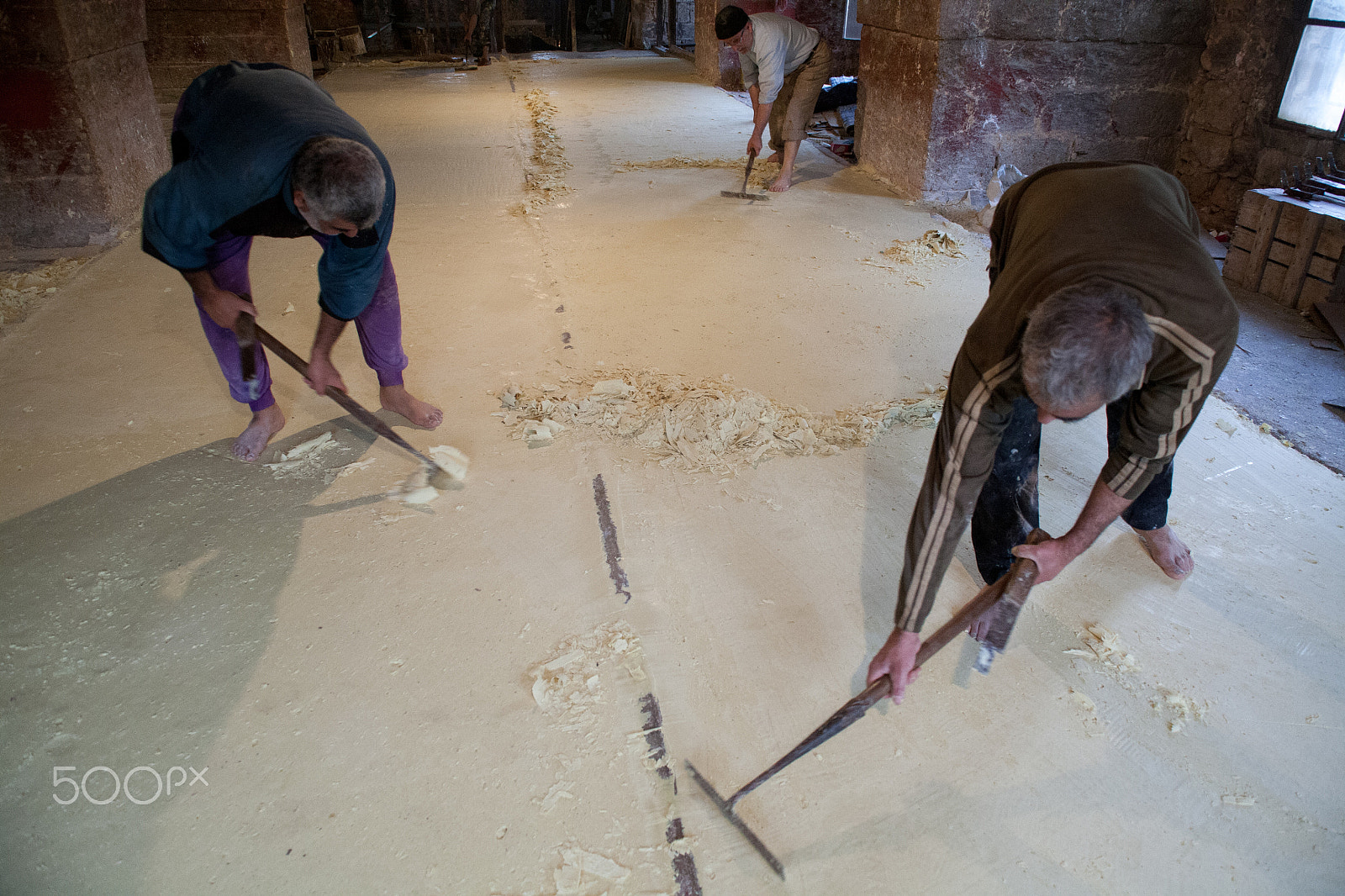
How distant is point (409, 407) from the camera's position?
8.77ft

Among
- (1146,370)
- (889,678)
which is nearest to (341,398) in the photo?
(889,678)

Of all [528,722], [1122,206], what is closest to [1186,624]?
[1122,206]

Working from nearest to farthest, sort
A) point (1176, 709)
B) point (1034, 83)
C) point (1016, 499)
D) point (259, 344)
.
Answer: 1. point (1176, 709)
2. point (1016, 499)
3. point (259, 344)
4. point (1034, 83)

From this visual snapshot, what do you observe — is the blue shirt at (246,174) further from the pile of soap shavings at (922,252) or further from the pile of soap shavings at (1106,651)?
the pile of soap shavings at (922,252)

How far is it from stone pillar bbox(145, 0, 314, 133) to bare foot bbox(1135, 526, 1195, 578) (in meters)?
8.00

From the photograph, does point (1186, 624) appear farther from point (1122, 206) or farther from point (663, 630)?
point (663, 630)

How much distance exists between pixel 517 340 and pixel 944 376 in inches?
67.2

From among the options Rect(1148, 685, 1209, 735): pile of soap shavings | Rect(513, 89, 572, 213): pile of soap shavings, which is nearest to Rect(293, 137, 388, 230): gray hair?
Rect(1148, 685, 1209, 735): pile of soap shavings

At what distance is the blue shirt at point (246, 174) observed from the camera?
192 centimetres

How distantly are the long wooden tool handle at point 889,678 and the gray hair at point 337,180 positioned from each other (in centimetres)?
154

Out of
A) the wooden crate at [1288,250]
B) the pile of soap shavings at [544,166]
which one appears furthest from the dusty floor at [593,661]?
the pile of soap shavings at [544,166]

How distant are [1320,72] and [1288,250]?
1283mm

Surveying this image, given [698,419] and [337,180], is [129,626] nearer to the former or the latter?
[337,180]

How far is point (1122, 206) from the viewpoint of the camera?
1.53m
